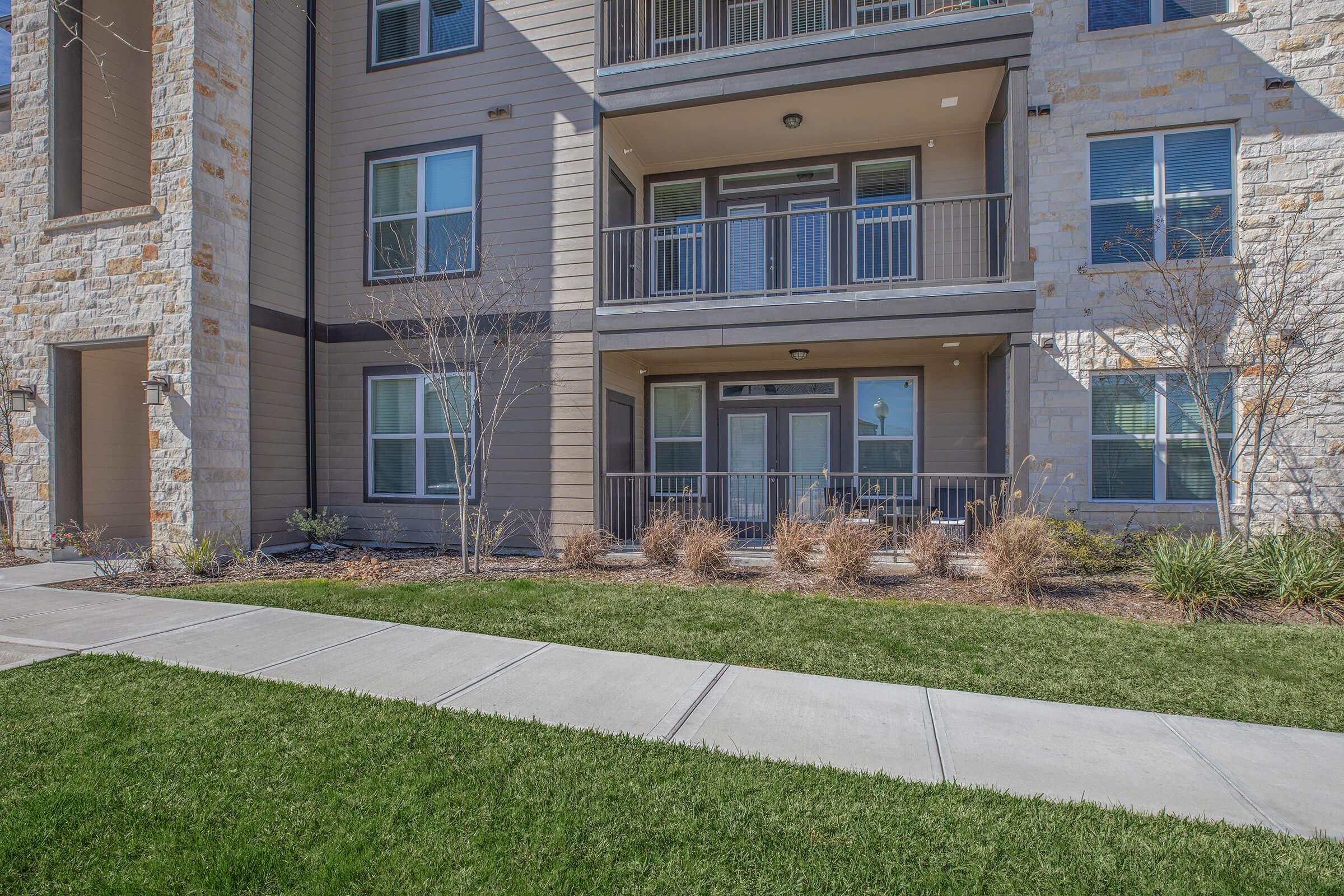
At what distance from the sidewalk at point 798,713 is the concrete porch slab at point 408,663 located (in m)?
0.02

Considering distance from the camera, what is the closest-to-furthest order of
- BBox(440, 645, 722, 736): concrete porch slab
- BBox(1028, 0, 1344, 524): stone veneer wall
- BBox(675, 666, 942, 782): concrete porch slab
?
1. BBox(675, 666, 942, 782): concrete porch slab
2. BBox(440, 645, 722, 736): concrete porch slab
3. BBox(1028, 0, 1344, 524): stone veneer wall

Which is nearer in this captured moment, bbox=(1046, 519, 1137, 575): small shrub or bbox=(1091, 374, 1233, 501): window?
bbox=(1046, 519, 1137, 575): small shrub

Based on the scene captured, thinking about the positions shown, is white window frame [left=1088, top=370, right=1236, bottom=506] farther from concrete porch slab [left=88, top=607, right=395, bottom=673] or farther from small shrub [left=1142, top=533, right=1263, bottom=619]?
concrete porch slab [left=88, top=607, right=395, bottom=673]

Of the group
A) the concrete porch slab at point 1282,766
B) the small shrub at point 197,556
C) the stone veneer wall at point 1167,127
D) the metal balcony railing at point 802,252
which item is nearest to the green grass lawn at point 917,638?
the concrete porch slab at point 1282,766

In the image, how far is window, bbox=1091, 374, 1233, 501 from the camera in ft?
27.4

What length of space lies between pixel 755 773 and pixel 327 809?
5.93 ft

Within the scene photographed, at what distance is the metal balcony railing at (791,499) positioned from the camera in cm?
879

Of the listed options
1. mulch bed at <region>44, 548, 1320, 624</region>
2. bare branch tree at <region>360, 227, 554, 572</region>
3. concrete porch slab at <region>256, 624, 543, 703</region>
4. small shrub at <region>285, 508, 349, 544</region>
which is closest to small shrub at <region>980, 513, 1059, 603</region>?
mulch bed at <region>44, 548, 1320, 624</region>

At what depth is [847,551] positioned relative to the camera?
7176 millimetres

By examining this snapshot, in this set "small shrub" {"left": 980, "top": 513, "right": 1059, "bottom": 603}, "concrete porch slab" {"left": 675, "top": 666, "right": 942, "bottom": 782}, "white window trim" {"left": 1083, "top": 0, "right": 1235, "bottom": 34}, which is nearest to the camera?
"concrete porch slab" {"left": 675, "top": 666, "right": 942, "bottom": 782}

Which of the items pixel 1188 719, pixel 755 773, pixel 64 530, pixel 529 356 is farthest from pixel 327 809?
pixel 64 530

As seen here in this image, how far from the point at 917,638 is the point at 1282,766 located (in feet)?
7.48

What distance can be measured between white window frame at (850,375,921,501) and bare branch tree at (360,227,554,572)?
487 centimetres

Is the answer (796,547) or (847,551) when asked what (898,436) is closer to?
(796,547)
